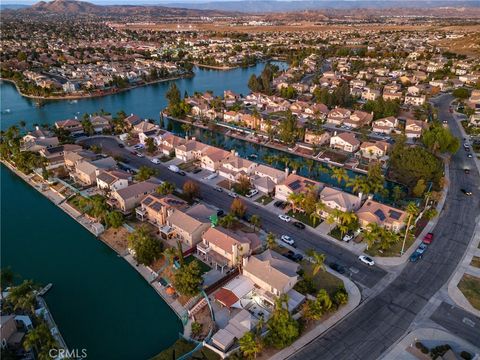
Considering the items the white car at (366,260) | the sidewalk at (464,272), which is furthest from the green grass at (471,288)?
the white car at (366,260)

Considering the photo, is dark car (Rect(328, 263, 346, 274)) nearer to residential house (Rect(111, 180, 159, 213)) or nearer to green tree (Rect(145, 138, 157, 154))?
residential house (Rect(111, 180, 159, 213))

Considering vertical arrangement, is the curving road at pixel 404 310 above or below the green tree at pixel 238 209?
below

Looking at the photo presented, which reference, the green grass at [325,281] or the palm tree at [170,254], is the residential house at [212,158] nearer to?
the palm tree at [170,254]

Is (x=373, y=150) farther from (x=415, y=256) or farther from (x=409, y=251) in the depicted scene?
(x=415, y=256)

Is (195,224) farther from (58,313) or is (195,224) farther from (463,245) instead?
(463,245)

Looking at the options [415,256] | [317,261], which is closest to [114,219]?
[317,261]

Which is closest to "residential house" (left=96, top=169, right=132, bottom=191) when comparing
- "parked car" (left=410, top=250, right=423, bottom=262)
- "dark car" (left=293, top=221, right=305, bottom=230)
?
"dark car" (left=293, top=221, right=305, bottom=230)
